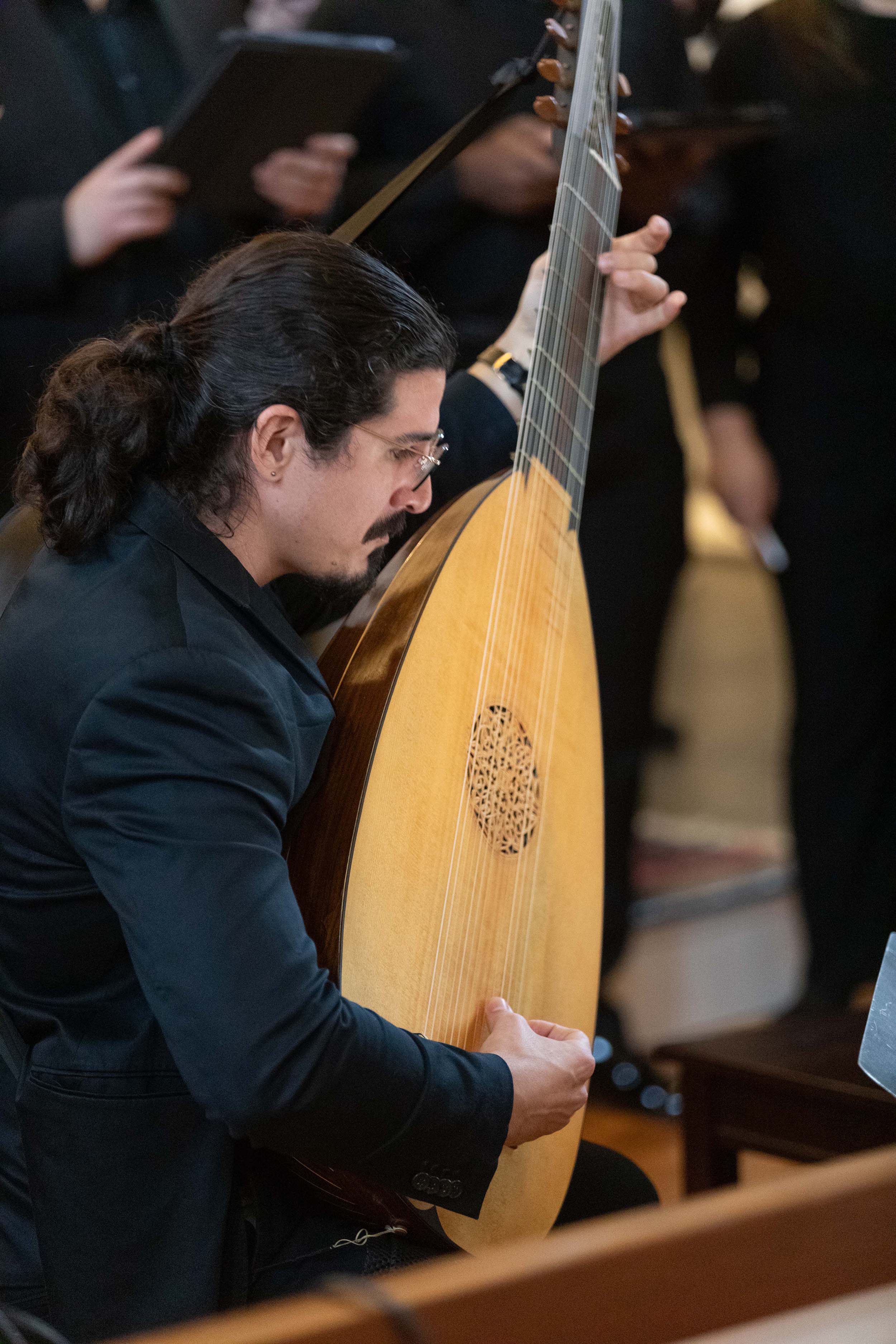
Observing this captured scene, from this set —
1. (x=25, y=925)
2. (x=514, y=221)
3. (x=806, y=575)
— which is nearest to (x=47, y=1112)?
(x=25, y=925)

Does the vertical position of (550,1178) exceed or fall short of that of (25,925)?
it falls short

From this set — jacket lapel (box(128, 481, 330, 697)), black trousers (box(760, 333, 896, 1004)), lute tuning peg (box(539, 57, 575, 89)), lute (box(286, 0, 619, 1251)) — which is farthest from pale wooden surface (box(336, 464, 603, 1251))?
black trousers (box(760, 333, 896, 1004))

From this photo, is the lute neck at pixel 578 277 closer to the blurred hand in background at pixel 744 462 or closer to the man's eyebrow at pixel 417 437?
the man's eyebrow at pixel 417 437

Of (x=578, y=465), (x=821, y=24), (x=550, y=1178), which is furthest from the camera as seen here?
(x=821, y=24)

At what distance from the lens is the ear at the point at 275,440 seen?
3.56 feet

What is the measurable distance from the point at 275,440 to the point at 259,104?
92 cm

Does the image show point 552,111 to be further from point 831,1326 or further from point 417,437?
point 831,1326

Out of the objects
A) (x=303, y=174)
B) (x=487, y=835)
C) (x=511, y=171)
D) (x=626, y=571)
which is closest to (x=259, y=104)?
(x=303, y=174)

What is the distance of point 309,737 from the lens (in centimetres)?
110

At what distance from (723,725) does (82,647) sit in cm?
398

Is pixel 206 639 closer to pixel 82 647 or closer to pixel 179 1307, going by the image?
pixel 82 647

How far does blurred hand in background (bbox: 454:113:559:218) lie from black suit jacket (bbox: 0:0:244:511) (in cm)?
38

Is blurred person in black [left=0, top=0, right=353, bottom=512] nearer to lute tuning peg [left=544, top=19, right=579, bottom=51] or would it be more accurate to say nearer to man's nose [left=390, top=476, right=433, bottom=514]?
lute tuning peg [left=544, top=19, right=579, bottom=51]

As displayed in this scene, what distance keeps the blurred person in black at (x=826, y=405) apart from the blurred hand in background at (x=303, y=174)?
0.76m
